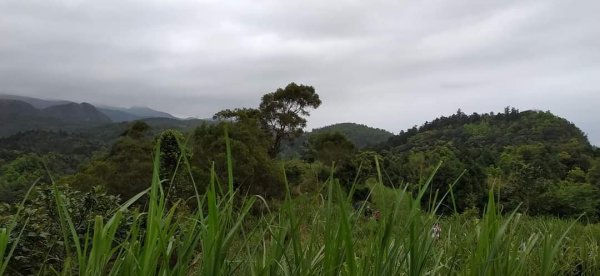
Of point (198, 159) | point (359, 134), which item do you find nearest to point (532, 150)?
point (198, 159)

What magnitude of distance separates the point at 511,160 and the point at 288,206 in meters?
40.4

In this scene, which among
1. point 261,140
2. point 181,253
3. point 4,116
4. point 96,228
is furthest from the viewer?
point 4,116

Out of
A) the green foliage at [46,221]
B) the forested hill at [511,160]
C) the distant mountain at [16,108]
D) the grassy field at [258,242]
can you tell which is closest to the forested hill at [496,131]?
the forested hill at [511,160]

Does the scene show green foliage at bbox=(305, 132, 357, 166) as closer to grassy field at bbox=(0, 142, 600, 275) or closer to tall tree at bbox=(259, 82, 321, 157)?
tall tree at bbox=(259, 82, 321, 157)

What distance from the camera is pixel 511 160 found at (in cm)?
3784

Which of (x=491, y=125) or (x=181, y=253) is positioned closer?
(x=181, y=253)

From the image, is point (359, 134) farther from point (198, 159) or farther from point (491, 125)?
point (198, 159)

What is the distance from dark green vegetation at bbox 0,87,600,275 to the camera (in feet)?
2.67

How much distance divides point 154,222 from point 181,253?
0.10 meters

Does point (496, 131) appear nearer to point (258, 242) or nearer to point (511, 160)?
point (511, 160)

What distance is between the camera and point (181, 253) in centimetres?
83

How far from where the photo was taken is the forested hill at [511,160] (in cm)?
1930

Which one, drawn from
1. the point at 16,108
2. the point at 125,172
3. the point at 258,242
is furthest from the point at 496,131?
the point at 16,108

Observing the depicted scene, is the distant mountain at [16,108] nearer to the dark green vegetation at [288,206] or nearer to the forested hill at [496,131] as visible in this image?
the dark green vegetation at [288,206]
